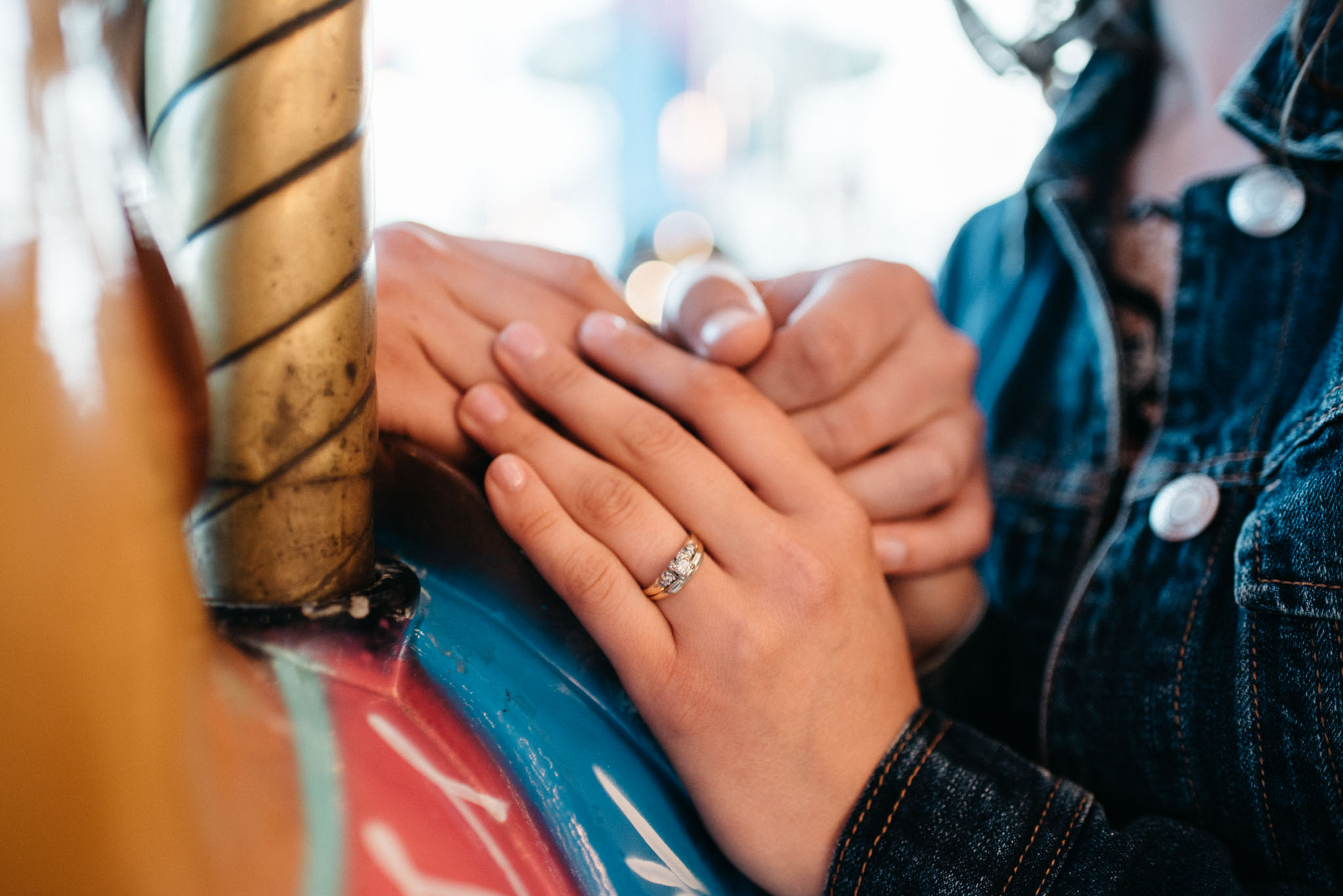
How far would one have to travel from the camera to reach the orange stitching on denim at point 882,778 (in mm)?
395

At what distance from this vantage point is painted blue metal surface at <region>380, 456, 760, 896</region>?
340 millimetres

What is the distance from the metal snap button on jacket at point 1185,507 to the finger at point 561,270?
1.31 feet

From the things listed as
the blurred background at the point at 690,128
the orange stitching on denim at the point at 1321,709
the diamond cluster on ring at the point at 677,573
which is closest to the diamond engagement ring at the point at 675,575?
the diamond cluster on ring at the point at 677,573

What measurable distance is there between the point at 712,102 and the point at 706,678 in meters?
4.68

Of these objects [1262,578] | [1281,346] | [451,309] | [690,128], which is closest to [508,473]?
[451,309]

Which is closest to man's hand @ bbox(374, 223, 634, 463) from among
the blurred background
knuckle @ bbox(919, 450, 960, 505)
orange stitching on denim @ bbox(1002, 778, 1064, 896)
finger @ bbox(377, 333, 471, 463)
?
finger @ bbox(377, 333, 471, 463)

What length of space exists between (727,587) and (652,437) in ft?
0.29

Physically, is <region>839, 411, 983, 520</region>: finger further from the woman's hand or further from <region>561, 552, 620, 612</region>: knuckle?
<region>561, 552, 620, 612</region>: knuckle

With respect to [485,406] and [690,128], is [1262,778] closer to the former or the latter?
[485,406]

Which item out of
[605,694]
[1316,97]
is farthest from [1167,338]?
[605,694]

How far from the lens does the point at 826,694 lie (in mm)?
409

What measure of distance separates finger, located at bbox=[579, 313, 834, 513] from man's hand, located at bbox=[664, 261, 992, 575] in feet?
0.10

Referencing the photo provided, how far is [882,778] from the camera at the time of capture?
41 centimetres

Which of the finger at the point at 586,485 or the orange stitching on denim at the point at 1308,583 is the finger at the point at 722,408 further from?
the orange stitching on denim at the point at 1308,583
